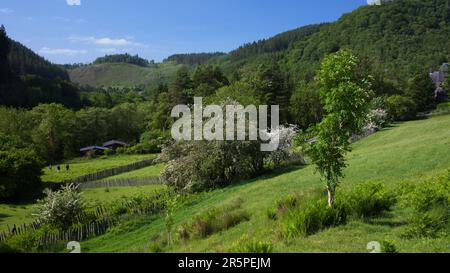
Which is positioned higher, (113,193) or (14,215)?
(113,193)

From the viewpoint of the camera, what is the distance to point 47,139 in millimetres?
70375

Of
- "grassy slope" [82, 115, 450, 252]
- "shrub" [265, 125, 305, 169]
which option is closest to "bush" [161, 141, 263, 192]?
"shrub" [265, 125, 305, 169]

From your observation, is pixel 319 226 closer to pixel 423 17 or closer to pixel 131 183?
pixel 131 183

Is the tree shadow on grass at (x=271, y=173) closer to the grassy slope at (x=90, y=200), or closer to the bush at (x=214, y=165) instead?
the bush at (x=214, y=165)

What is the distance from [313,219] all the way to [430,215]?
3204 mm

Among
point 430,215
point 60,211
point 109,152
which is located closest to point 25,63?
point 109,152

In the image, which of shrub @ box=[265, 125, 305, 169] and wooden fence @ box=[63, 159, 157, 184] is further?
wooden fence @ box=[63, 159, 157, 184]

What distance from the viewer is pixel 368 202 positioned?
46.4ft

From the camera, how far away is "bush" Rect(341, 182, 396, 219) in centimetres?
1377

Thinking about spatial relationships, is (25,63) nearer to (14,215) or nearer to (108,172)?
(108,172)

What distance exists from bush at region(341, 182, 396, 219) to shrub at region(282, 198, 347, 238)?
0.48m

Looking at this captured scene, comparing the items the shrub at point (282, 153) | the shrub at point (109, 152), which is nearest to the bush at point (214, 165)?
the shrub at point (282, 153)

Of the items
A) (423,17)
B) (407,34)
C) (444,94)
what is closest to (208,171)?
(444,94)

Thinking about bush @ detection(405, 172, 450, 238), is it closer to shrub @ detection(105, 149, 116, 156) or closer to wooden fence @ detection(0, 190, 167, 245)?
wooden fence @ detection(0, 190, 167, 245)
